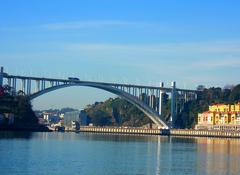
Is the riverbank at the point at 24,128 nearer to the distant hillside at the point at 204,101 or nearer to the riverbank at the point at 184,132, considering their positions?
the riverbank at the point at 184,132

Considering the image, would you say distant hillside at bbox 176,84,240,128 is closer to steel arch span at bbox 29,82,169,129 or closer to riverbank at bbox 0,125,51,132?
steel arch span at bbox 29,82,169,129

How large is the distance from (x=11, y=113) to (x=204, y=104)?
43001 millimetres

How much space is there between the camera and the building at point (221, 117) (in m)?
122

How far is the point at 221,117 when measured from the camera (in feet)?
407

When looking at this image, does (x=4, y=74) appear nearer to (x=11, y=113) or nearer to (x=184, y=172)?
(x=11, y=113)

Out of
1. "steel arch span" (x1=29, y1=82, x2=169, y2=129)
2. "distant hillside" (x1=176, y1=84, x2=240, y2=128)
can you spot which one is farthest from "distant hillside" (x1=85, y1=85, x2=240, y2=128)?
"steel arch span" (x1=29, y1=82, x2=169, y2=129)

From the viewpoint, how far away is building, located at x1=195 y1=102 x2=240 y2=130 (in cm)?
12162

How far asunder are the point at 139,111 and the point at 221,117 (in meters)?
20.9

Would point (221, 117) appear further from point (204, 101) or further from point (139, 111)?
point (139, 111)

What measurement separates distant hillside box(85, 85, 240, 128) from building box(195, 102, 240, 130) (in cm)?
142

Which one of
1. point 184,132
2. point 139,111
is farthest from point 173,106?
point 139,111

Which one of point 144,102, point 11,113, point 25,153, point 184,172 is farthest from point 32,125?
point 184,172

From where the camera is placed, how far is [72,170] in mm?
33656

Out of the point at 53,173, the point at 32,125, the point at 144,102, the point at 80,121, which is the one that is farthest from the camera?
the point at 80,121
